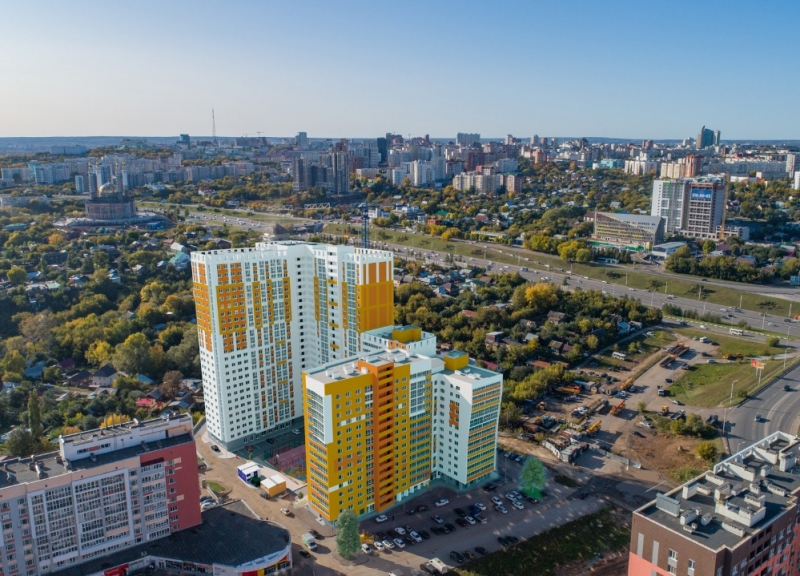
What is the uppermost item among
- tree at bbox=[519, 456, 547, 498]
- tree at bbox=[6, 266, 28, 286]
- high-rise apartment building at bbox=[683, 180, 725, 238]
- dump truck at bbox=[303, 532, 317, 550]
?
high-rise apartment building at bbox=[683, 180, 725, 238]

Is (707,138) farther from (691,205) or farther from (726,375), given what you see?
(726,375)

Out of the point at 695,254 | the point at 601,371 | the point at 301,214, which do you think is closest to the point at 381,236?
the point at 301,214

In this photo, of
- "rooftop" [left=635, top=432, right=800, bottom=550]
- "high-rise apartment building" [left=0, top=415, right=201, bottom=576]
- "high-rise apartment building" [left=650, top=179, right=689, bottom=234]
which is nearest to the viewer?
"rooftop" [left=635, top=432, right=800, bottom=550]

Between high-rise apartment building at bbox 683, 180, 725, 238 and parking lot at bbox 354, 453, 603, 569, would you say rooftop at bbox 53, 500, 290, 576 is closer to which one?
parking lot at bbox 354, 453, 603, 569

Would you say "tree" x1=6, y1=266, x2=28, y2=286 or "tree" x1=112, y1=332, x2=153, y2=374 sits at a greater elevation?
"tree" x1=6, y1=266, x2=28, y2=286

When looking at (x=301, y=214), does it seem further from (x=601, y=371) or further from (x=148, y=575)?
(x=148, y=575)

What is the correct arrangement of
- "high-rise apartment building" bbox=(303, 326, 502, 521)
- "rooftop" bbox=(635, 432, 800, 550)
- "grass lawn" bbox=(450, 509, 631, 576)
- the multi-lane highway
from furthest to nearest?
the multi-lane highway < "high-rise apartment building" bbox=(303, 326, 502, 521) < "grass lawn" bbox=(450, 509, 631, 576) < "rooftop" bbox=(635, 432, 800, 550)

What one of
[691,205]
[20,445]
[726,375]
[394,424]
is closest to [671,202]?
[691,205]

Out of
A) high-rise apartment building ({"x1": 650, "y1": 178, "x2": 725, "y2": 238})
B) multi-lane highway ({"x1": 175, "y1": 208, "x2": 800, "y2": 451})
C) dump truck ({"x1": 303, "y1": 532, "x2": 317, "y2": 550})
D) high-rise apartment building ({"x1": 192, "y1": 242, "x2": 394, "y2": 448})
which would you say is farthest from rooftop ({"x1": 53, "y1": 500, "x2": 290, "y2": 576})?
high-rise apartment building ({"x1": 650, "y1": 178, "x2": 725, "y2": 238})
